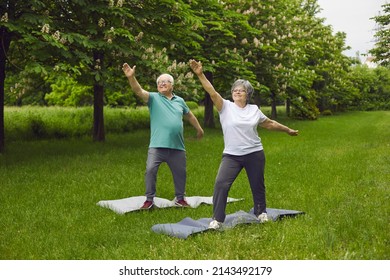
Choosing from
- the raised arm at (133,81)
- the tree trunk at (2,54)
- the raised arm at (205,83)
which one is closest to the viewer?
the raised arm at (205,83)

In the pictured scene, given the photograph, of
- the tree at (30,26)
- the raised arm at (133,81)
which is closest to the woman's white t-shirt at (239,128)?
the raised arm at (133,81)

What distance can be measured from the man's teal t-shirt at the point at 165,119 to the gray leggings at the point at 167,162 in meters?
0.13

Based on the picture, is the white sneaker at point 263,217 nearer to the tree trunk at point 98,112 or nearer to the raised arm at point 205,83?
the raised arm at point 205,83

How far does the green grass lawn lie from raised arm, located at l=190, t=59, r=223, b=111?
5.43 ft

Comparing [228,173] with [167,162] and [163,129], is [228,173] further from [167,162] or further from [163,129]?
[167,162]

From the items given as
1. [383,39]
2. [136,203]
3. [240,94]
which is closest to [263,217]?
[240,94]

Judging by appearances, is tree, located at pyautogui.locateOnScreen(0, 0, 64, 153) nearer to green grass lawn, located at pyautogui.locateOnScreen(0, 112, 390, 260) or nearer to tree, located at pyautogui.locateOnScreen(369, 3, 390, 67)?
green grass lawn, located at pyautogui.locateOnScreen(0, 112, 390, 260)

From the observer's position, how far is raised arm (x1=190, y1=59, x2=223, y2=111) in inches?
237

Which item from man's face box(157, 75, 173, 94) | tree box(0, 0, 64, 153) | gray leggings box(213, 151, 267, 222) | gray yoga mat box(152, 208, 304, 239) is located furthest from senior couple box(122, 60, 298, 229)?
tree box(0, 0, 64, 153)

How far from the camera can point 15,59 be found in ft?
57.3

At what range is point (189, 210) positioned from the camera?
7.95m

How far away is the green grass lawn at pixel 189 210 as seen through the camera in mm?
5539

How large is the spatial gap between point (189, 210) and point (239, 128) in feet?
6.90
